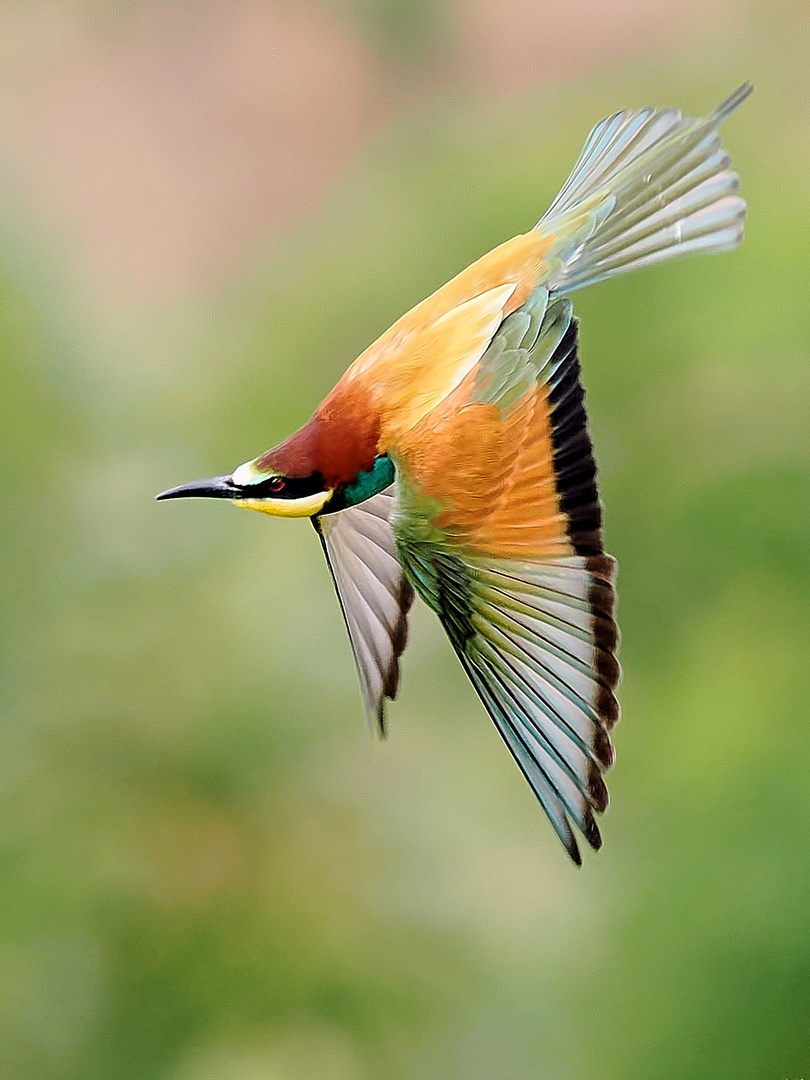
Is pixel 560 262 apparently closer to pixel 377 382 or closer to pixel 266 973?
pixel 377 382

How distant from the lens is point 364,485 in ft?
1.90

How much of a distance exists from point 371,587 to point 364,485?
0.32ft

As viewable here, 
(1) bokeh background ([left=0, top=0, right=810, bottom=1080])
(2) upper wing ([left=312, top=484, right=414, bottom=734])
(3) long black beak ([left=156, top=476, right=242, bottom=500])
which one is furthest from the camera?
(1) bokeh background ([left=0, top=0, right=810, bottom=1080])

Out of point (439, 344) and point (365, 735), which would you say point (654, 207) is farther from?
point (365, 735)

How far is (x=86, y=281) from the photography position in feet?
Answer: 4.74

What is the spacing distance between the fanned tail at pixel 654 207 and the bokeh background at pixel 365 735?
1.62 ft

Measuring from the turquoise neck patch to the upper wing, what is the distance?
68mm

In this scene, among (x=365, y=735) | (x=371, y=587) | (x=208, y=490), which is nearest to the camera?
(x=208, y=490)

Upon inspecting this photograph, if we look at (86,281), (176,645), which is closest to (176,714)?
(176,645)

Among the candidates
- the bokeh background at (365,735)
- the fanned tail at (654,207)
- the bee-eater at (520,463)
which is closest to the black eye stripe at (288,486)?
the bee-eater at (520,463)

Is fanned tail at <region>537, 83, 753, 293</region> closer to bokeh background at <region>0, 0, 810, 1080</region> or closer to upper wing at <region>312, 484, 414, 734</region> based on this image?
upper wing at <region>312, 484, 414, 734</region>

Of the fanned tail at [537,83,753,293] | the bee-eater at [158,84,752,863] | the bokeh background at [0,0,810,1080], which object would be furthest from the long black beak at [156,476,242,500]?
the bokeh background at [0,0,810,1080]

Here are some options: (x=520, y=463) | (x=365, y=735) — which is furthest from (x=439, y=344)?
(x=365, y=735)

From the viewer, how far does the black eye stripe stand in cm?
56
